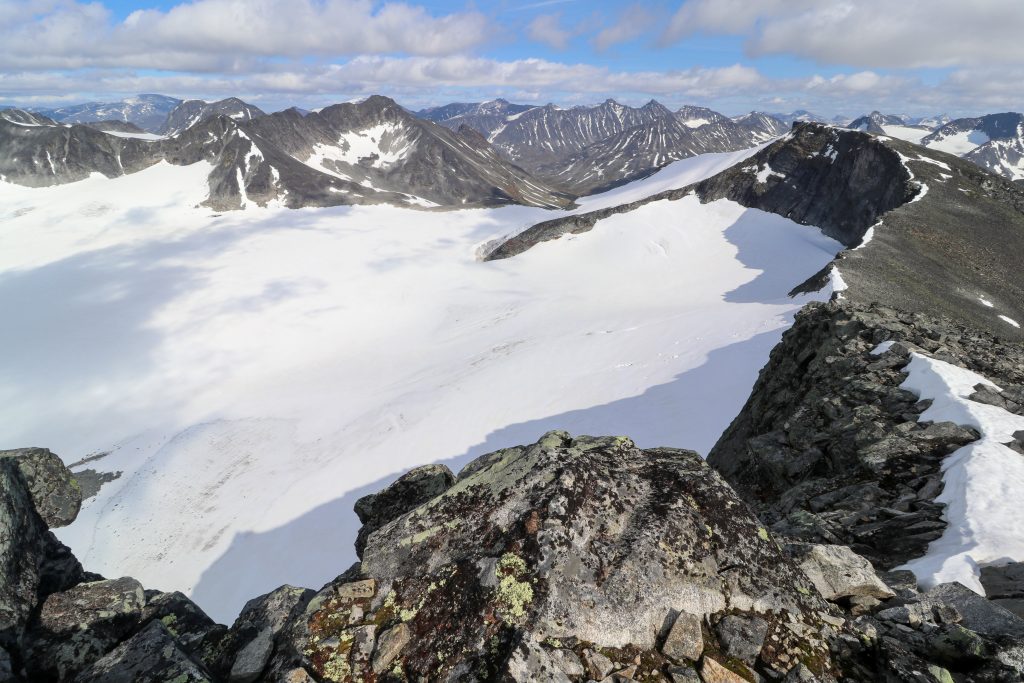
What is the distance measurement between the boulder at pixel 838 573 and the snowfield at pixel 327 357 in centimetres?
2238


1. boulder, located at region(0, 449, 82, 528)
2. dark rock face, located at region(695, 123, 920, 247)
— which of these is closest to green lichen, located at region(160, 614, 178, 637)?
boulder, located at region(0, 449, 82, 528)

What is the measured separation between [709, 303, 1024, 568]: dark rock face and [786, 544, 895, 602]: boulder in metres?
2.27

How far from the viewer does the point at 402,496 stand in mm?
10742

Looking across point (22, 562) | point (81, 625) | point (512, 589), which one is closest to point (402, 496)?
point (512, 589)

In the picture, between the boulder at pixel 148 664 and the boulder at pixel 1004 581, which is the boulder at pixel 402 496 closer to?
the boulder at pixel 148 664

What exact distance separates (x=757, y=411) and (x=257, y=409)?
42338 mm

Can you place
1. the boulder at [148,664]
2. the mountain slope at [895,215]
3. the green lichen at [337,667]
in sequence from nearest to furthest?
the green lichen at [337,667] → the boulder at [148,664] → the mountain slope at [895,215]

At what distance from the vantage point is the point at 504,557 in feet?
20.8

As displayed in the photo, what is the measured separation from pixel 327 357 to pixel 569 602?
59.9 m

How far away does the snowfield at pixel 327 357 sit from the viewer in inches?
1235

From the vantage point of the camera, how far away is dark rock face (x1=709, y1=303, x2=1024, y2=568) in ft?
32.2

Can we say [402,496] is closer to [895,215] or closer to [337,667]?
[337,667]

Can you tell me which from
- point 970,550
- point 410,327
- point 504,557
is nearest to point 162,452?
point 410,327

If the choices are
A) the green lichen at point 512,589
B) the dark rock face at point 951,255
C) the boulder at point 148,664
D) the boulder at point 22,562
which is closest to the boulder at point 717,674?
the green lichen at point 512,589
